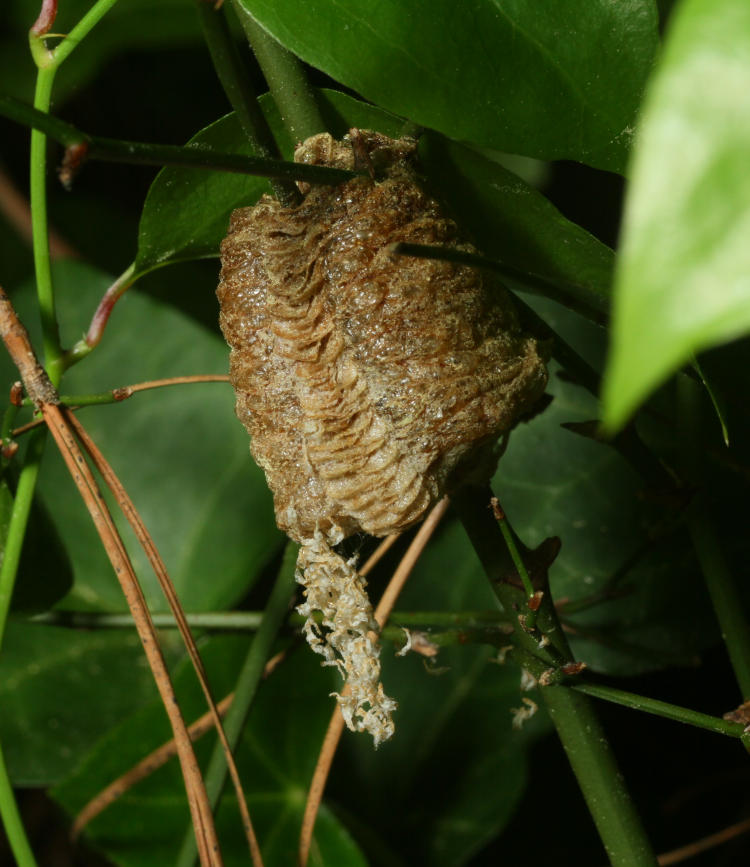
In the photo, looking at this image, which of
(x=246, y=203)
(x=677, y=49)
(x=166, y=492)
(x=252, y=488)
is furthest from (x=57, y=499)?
(x=677, y=49)

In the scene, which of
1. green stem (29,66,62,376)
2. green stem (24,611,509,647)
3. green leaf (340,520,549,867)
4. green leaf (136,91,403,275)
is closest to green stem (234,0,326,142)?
green leaf (136,91,403,275)

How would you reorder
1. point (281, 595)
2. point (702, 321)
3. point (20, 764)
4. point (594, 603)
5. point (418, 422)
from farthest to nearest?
point (20, 764), point (594, 603), point (281, 595), point (418, 422), point (702, 321)

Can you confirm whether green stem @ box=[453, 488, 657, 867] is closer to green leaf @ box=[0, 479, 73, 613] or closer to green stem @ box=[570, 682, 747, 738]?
green stem @ box=[570, 682, 747, 738]

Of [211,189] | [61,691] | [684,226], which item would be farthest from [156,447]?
[684,226]

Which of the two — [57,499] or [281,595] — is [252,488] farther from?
[281,595]

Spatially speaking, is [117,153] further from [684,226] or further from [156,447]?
[156,447]

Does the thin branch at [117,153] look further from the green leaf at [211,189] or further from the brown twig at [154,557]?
the brown twig at [154,557]

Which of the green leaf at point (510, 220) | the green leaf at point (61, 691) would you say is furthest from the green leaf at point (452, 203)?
the green leaf at point (61, 691)

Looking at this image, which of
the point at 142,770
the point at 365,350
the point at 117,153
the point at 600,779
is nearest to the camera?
the point at 117,153
